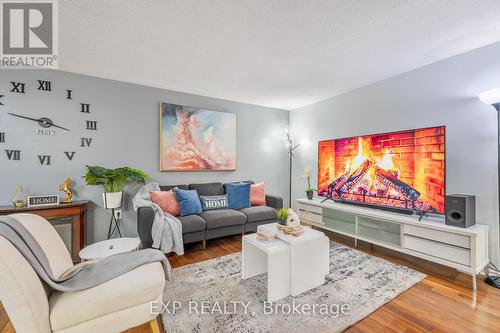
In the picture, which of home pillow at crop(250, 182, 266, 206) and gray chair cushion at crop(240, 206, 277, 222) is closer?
gray chair cushion at crop(240, 206, 277, 222)

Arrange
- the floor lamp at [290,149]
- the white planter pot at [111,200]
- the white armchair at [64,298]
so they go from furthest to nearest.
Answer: the floor lamp at [290,149] → the white planter pot at [111,200] → the white armchair at [64,298]

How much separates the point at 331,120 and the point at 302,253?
2.72m

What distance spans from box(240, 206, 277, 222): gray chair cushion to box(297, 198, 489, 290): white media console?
805 mm

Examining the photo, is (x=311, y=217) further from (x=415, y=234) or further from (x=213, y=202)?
(x=213, y=202)

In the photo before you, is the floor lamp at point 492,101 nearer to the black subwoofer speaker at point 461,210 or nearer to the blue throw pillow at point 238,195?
the black subwoofer speaker at point 461,210

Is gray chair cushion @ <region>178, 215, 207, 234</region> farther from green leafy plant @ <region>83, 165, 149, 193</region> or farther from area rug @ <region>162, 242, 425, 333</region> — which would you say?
green leafy plant @ <region>83, 165, 149, 193</region>

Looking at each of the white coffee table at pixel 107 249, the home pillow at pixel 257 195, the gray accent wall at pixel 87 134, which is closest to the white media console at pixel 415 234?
the home pillow at pixel 257 195

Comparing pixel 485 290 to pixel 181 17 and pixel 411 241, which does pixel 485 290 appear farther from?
pixel 181 17

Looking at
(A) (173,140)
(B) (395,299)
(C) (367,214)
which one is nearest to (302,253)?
(B) (395,299)

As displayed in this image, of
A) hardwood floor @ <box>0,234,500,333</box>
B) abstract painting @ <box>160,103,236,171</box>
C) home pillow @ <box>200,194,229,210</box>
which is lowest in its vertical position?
hardwood floor @ <box>0,234,500,333</box>

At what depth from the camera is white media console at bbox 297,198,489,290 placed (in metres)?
2.07

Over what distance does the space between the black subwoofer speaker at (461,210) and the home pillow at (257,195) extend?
8.11 ft

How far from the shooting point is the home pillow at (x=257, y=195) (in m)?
3.85

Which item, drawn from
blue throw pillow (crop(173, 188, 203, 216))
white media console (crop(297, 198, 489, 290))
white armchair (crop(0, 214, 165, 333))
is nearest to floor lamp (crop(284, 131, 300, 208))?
white media console (crop(297, 198, 489, 290))
